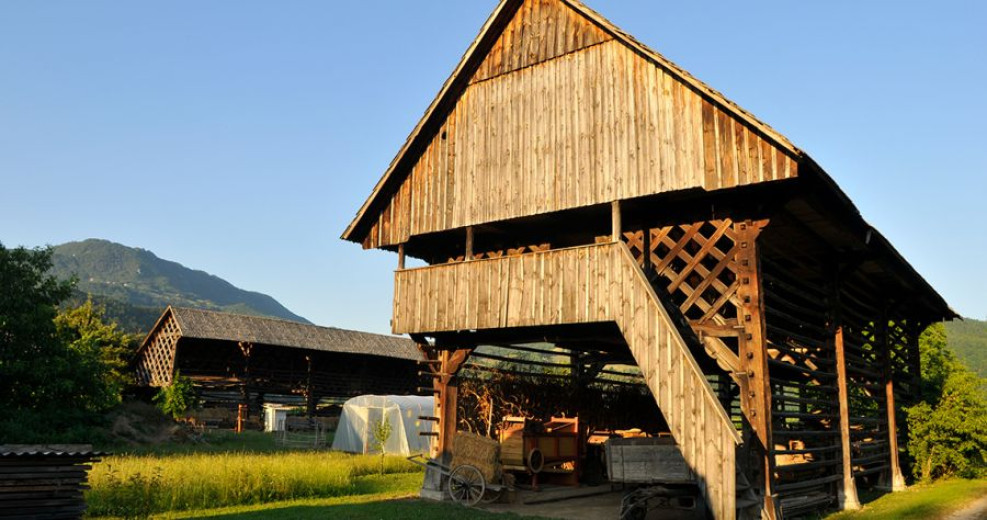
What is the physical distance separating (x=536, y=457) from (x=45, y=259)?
60.4 ft

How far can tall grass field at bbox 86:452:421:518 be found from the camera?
14.8m

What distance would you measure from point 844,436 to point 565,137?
8.70m

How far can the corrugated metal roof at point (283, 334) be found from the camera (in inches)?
1641

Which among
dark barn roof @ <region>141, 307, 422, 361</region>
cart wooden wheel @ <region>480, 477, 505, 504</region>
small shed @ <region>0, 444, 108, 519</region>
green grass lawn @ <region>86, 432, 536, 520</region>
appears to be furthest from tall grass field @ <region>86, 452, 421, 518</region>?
dark barn roof @ <region>141, 307, 422, 361</region>

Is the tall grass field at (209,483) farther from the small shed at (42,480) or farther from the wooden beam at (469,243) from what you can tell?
the wooden beam at (469,243)

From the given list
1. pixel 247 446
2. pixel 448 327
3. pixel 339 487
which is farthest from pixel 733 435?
pixel 247 446

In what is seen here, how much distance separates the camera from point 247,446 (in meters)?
30.2

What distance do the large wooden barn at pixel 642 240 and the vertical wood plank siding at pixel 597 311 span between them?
0.10 feet

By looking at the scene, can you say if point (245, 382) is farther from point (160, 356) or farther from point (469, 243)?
point (469, 243)

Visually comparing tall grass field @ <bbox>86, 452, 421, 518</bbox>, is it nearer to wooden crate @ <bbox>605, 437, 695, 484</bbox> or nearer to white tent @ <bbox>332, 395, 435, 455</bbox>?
wooden crate @ <bbox>605, 437, 695, 484</bbox>

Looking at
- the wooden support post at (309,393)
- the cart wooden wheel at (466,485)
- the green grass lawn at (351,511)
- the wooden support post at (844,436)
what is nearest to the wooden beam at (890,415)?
→ the wooden support post at (844,436)

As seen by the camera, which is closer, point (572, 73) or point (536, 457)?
point (572, 73)

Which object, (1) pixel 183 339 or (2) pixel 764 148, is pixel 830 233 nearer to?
(2) pixel 764 148

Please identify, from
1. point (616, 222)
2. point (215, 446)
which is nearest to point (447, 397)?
→ point (616, 222)
